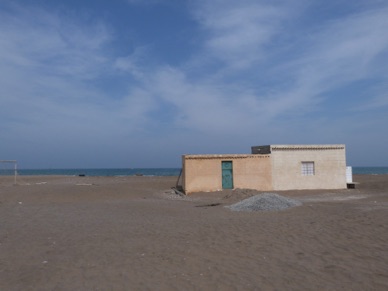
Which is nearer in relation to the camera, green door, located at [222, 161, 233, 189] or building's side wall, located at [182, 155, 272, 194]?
building's side wall, located at [182, 155, 272, 194]

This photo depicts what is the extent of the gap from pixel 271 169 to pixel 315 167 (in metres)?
3.18

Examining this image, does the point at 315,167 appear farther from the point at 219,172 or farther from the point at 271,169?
the point at 219,172

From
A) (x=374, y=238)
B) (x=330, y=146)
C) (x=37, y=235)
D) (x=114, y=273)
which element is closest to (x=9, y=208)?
(x=37, y=235)

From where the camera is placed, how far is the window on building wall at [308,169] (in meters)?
26.1

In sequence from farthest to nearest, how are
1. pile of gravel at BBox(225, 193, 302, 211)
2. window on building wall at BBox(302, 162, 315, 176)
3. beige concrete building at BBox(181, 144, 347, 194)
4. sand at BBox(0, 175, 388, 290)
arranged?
window on building wall at BBox(302, 162, 315, 176)
beige concrete building at BBox(181, 144, 347, 194)
pile of gravel at BBox(225, 193, 302, 211)
sand at BBox(0, 175, 388, 290)

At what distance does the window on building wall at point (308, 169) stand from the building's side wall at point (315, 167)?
7.6 inches

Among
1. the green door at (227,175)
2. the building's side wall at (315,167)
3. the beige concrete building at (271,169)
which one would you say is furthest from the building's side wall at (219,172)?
the building's side wall at (315,167)

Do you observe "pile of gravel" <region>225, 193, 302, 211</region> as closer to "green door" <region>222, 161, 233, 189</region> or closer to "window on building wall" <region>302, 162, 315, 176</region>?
"green door" <region>222, 161, 233, 189</region>

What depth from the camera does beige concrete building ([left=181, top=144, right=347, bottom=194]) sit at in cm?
2450

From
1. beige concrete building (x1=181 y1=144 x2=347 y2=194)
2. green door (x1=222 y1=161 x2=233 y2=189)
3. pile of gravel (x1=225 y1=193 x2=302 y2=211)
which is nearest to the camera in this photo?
pile of gravel (x1=225 y1=193 x2=302 y2=211)

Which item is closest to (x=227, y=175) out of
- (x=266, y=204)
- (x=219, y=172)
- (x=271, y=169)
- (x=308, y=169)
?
(x=219, y=172)

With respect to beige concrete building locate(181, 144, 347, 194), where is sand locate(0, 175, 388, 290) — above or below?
below

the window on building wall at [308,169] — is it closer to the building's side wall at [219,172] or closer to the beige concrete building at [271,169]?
the beige concrete building at [271,169]

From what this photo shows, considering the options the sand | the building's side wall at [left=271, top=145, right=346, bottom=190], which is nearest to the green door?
the building's side wall at [left=271, top=145, right=346, bottom=190]
